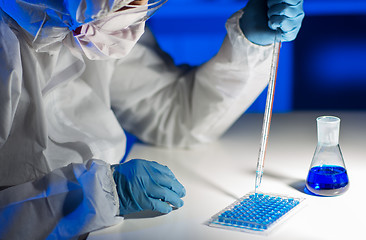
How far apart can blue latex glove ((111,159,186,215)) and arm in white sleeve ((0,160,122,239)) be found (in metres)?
0.03

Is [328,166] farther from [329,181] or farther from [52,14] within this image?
[52,14]

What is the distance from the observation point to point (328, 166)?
1.37 meters

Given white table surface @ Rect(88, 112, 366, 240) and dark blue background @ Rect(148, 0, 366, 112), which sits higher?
dark blue background @ Rect(148, 0, 366, 112)

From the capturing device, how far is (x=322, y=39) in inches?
96.2

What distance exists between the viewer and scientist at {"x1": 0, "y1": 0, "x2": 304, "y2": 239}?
1254mm

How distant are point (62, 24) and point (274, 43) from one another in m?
0.59

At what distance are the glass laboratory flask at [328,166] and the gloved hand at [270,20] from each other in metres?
0.29

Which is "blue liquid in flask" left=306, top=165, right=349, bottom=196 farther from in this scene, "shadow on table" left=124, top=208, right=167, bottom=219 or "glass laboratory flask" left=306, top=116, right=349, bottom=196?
"shadow on table" left=124, top=208, right=167, bottom=219

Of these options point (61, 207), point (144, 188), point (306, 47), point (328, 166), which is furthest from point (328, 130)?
point (306, 47)

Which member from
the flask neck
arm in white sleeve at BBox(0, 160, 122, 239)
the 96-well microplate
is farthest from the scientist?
the flask neck

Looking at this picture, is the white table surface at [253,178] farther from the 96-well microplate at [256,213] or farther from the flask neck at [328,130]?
the flask neck at [328,130]

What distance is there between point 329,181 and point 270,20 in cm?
45

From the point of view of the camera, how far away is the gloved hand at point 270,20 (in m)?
1.45

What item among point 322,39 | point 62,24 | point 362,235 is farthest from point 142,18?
point 322,39
